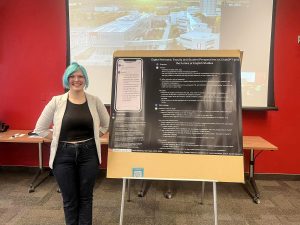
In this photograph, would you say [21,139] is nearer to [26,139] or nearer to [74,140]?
[26,139]

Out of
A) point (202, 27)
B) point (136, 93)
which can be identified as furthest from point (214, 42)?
point (136, 93)

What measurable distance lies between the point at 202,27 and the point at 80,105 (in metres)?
2.17

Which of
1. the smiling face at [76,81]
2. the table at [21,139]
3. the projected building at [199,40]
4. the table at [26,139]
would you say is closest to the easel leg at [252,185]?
the projected building at [199,40]

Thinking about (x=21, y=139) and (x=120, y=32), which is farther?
(x=120, y=32)

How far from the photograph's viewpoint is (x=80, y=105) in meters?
2.17

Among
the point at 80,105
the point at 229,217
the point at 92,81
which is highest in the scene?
the point at 92,81

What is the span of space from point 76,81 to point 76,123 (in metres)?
0.33

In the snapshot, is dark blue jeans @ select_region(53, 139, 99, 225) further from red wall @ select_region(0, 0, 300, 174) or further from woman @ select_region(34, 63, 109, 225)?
red wall @ select_region(0, 0, 300, 174)

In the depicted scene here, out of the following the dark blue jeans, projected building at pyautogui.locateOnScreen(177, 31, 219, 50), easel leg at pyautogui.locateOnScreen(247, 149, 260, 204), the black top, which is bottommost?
easel leg at pyautogui.locateOnScreen(247, 149, 260, 204)

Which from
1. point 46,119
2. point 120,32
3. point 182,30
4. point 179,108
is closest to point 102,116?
point 46,119

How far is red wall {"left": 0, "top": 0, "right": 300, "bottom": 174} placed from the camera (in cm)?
368

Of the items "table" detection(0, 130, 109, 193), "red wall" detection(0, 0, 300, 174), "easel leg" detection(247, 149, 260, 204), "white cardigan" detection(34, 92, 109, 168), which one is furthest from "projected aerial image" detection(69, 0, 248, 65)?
"white cardigan" detection(34, 92, 109, 168)

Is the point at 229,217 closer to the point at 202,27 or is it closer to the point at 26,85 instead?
the point at 202,27

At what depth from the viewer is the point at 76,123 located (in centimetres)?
212
